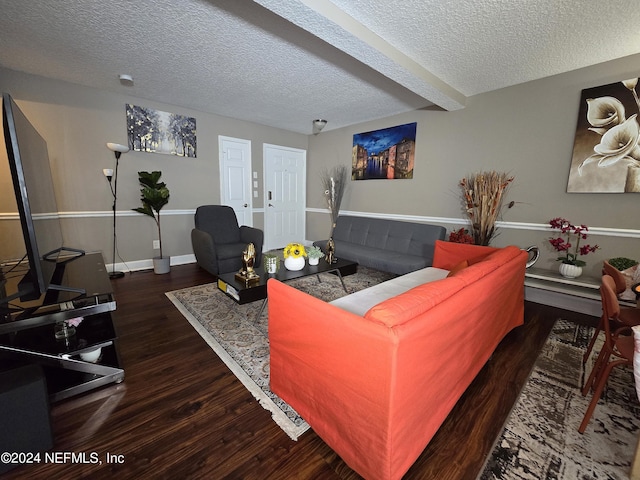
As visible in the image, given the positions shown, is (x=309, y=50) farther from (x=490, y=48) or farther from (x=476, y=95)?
(x=476, y=95)

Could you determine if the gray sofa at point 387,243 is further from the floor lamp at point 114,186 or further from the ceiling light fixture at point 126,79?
the ceiling light fixture at point 126,79

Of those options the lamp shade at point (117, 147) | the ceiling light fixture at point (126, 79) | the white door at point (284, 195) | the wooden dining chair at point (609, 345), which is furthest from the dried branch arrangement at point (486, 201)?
the lamp shade at point (117, 147)

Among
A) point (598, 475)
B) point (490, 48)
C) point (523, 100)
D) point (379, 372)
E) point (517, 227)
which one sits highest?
point (490, 48)

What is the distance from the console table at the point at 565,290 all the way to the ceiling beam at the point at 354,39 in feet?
7.25

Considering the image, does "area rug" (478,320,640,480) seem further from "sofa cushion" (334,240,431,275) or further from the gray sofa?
the gray sofa

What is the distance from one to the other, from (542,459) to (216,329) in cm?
211

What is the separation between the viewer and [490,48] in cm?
219

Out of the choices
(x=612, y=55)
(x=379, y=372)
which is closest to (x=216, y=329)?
(x=379, y=372)

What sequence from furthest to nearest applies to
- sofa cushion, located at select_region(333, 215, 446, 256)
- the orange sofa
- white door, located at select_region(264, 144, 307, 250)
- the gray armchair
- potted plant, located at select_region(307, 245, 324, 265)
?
white door, located at select_region(264, 144, 307, 250)
sofa cushion, located at select_region(333, 215, 446, 256)
the gray armchair
potted plant, located at select_region(307, 245, 324, 265)
the orange sofa

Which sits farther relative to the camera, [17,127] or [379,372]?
[17,127]

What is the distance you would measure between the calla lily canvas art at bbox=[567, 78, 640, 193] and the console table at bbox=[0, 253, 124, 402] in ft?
13.3

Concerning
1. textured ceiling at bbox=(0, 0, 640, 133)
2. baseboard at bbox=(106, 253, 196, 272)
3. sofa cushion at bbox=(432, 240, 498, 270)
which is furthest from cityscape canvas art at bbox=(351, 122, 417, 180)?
baseboard at bbox=(106, 253, 196, 272)

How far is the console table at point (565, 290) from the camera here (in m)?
2.42

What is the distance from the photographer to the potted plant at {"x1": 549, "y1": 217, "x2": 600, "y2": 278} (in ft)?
8.32
